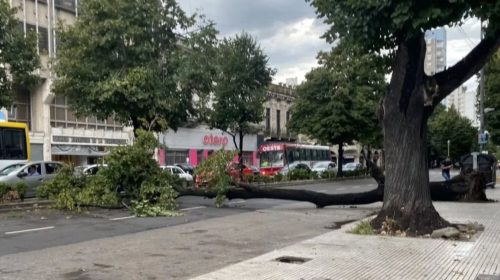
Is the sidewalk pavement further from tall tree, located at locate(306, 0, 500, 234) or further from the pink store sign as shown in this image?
the pink store sign

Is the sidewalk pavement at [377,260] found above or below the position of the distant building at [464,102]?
below

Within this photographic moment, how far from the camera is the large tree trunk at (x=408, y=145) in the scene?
1212 centimetres

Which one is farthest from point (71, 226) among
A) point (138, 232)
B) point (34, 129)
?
point (34, 129)

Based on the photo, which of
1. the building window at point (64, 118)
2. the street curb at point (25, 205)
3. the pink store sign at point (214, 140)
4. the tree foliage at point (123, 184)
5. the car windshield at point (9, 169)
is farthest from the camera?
the pink store sign at point (214, 140)

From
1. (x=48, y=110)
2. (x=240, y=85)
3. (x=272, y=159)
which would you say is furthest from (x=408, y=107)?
(x=48, y=110)

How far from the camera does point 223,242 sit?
11.8m

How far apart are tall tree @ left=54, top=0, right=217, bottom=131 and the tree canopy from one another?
9278 millimetres

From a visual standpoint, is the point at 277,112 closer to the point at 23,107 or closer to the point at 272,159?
the point at 272,159

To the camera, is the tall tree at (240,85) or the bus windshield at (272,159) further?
the bus windshield at (272,159)

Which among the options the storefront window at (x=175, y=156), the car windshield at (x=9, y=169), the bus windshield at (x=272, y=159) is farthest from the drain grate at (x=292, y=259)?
the storefront window at (x=175, y=156)

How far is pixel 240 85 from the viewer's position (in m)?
33.4

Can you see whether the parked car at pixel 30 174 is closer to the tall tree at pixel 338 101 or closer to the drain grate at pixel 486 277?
the drain grate at pixel 486 277

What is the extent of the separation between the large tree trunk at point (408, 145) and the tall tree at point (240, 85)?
21155 millimetres

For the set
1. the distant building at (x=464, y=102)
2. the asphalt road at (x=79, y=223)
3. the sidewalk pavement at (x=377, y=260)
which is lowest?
the asphalt road at (x=79, y=223)
